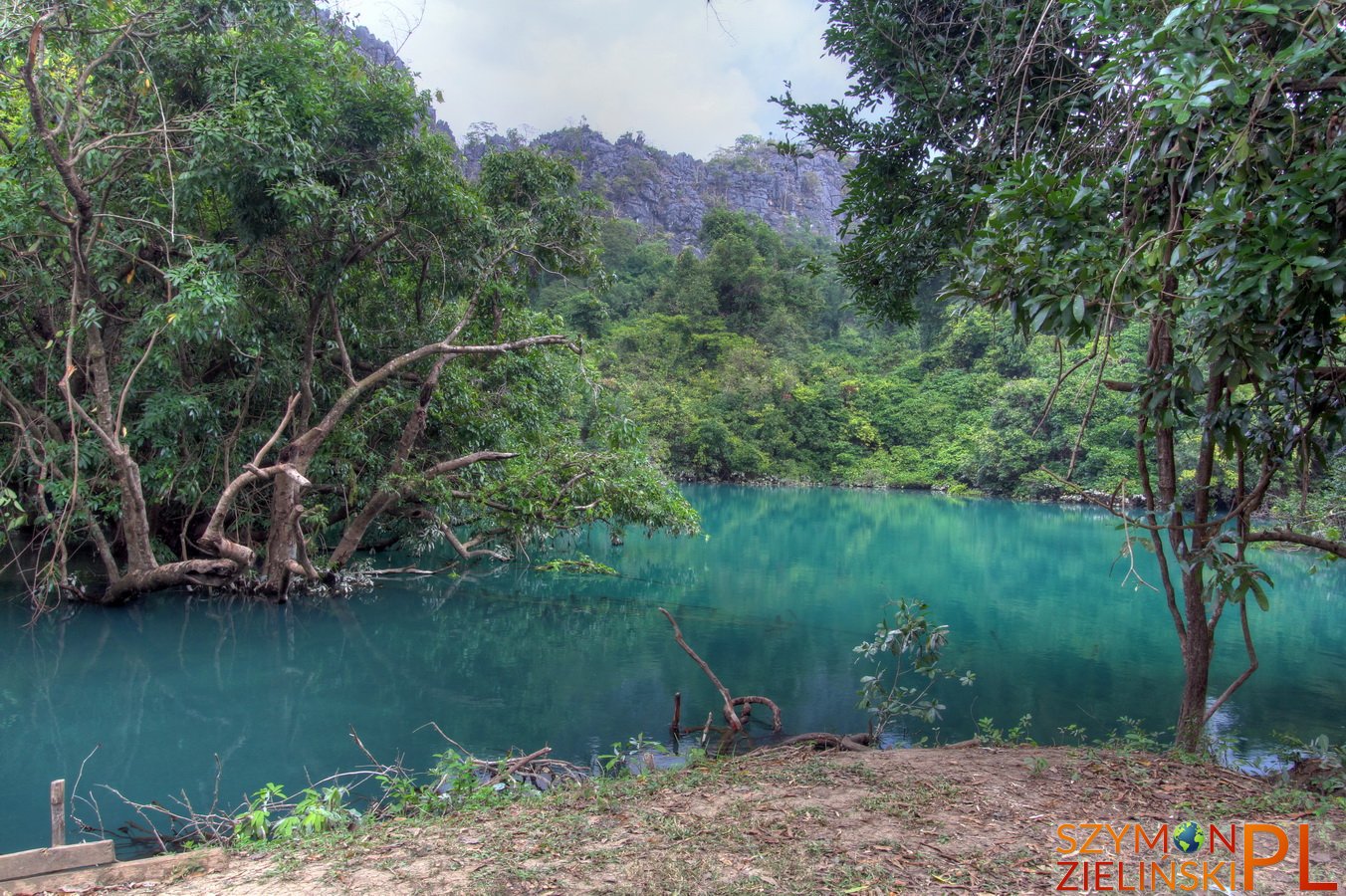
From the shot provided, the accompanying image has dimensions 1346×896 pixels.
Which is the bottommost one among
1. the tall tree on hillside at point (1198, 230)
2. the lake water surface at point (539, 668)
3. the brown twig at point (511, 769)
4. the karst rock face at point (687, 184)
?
the lake water surface at point (539, 668)

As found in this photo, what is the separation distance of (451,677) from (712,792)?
459cm

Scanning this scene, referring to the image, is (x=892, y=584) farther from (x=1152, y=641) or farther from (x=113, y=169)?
(x=113, y=169)

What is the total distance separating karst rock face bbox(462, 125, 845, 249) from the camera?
200 feet

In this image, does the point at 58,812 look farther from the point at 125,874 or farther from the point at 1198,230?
the point at 1198,230

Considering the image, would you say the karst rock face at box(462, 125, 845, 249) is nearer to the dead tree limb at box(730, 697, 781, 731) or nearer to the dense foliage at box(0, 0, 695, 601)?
the dense foliage at box(0, 0, 695, 601)

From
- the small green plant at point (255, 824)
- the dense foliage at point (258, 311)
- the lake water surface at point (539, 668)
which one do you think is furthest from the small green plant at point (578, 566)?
the small green plant at point (255, 824)

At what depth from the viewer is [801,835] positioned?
304 centimetres

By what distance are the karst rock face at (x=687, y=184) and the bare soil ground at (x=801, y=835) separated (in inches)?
2168

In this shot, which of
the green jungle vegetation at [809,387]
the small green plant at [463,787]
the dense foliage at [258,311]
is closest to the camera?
the small green plant at [463,787]

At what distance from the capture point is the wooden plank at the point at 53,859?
2.99 m

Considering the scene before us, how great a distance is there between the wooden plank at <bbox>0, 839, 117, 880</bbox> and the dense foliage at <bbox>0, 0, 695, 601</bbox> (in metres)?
5.18

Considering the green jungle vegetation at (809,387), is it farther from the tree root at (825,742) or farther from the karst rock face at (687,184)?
A: the tree root at (825,742)

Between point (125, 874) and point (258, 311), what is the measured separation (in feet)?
24.3

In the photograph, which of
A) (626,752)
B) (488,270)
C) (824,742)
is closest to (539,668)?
(626,752)
